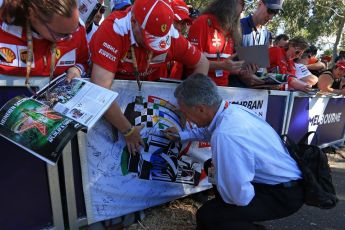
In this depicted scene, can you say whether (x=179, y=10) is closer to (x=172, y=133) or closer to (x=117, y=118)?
(x=172, y=133)

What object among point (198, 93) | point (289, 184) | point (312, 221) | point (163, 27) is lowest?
point (312, 221)

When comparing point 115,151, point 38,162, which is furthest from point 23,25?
point 115,151

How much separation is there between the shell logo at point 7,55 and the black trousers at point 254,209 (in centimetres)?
163

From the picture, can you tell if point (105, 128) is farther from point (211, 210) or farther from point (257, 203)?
point (257, 203)

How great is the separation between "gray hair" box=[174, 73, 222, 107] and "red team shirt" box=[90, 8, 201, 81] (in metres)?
0.33

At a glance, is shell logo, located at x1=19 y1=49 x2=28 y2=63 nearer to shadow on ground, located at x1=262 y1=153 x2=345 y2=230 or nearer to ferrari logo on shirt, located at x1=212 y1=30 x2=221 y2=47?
ferrari logo on shirt, located at x1=212 y1=30 x2=221 y2=47

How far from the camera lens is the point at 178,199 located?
11.8 feet

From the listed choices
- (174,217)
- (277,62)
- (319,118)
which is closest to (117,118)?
(174,217)

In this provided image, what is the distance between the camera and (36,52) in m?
2.09

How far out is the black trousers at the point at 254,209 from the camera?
2510mm

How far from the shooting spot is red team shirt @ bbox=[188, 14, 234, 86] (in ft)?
11.0

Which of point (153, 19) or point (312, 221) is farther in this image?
point (312, 221)

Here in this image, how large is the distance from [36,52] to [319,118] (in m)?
4.55

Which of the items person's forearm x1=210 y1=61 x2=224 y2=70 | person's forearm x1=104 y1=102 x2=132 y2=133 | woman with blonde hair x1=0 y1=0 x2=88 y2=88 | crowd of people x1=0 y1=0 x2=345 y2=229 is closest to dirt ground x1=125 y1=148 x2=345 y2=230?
crowd of people x1=0 y1=0 x2=345 y2=229
